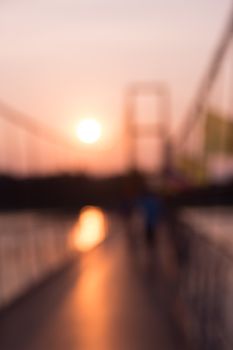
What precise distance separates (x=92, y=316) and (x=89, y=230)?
903 cm

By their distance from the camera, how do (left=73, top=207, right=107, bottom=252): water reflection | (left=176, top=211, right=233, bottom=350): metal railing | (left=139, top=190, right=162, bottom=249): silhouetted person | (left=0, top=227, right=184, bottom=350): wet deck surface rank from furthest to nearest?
(left=73, top=207, right=107, bottom=252): water reflection → (left=139, top=190, right=162, bottom=249): silhouetted person → (left=0, top=227, right=184, bottom=350): wet deck surface → (left=176, top=211, right=233, bottom=350): metal railing

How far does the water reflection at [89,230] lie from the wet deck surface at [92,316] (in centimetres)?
336

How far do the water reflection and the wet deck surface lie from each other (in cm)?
336

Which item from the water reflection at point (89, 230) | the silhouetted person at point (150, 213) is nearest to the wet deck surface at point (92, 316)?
the silhouetted person at point (150, 213)

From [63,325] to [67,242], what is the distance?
582 cm

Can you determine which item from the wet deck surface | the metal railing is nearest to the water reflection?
the wet deck surface

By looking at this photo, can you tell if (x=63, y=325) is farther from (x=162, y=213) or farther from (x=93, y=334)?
(x=162, y=213)

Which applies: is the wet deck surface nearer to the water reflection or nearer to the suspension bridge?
the suspension bridge

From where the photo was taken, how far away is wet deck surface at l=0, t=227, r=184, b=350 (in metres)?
4.53

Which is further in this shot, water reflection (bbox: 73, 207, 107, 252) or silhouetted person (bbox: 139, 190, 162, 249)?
water reflection (bbox: 73, 207, 107, 252)

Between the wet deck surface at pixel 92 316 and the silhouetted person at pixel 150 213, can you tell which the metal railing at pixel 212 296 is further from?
the silhouetted person at pixel 150 213

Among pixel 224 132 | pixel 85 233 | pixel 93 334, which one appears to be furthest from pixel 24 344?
pixel 85 233

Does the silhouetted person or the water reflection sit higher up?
the silhouetted person

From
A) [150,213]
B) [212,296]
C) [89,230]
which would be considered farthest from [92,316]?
[89,230]
